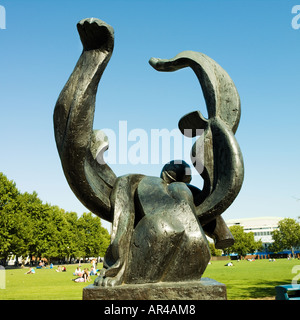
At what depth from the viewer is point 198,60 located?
5.31 meters

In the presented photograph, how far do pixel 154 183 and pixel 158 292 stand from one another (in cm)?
155

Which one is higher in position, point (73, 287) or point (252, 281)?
point (73, 287)

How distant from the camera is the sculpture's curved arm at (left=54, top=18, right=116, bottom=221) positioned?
14.6ft

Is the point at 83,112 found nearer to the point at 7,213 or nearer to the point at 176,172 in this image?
the point at 176,172

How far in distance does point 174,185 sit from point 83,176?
131 cm

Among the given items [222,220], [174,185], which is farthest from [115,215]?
[222,220]

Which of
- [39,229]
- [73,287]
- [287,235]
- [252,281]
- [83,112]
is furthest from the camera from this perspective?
[287,235]

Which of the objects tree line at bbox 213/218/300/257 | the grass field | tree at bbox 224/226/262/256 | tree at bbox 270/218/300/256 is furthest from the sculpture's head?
tree at bbox 224/226/262/256

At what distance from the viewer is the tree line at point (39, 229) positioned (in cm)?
3347

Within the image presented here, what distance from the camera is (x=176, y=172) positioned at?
525 cm

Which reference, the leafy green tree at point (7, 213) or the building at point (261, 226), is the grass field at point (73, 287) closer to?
the leafy green tree at point (7, 213)

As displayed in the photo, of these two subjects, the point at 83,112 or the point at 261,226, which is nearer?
the point at 83,112

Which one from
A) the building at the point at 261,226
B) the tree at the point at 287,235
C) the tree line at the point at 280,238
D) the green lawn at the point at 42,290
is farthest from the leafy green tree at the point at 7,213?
the building at the point at 261,226

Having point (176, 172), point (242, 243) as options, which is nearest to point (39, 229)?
point (176, 172)
